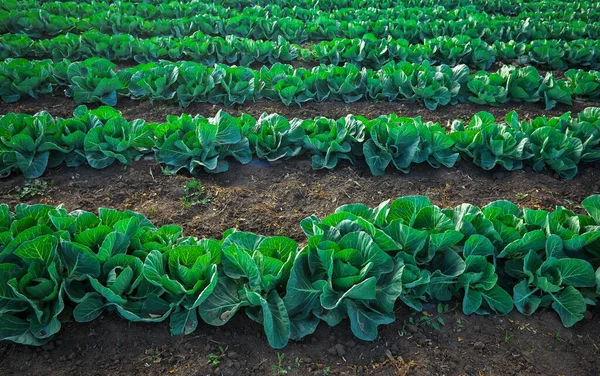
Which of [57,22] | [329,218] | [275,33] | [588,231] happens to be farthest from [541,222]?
[57,22]

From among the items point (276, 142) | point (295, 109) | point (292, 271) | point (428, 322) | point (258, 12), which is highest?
point (258, 12)

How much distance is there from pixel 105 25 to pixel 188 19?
163 centimetres

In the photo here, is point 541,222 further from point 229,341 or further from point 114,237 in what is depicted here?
point 114,237

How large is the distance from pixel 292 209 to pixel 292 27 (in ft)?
19.8

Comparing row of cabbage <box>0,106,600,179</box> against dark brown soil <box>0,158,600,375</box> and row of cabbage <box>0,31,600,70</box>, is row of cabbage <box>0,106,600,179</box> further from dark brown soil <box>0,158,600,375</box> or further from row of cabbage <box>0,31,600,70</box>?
row of cabbage <box>0,31,600,70</box>

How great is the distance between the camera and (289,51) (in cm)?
838

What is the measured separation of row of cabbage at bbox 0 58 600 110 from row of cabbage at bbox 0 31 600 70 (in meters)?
1.13

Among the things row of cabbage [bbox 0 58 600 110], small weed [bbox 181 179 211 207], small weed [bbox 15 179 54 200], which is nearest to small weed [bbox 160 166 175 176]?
small weed [bbox 181 179 211 207]

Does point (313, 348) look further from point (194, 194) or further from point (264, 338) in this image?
point (194, 194)

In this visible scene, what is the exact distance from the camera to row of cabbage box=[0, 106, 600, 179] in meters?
4.88

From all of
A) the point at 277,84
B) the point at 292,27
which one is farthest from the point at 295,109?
the point at 292,27

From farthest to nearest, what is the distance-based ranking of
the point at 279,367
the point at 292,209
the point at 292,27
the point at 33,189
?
the point at 292,27 < the point at 33,189 < the point at 292,209 < the point at 279,367

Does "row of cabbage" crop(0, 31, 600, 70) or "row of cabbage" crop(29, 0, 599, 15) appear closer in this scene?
"row of cabbage" crop(0, 31, 600, 70)

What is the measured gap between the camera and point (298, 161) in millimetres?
5301
